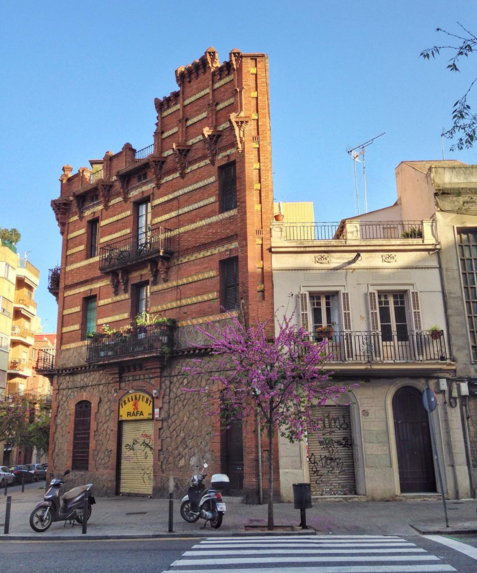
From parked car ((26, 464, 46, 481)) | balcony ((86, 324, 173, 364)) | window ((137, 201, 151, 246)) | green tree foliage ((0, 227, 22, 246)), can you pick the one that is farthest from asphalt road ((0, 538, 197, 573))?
green tree foliage ((0, 227, 22, 246))

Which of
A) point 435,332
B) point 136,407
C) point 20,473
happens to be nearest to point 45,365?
point 136,407

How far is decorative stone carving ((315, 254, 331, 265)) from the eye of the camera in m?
19.2

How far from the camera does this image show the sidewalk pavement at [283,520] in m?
12.0

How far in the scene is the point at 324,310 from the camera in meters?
19.1

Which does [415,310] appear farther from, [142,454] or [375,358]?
[142,454]

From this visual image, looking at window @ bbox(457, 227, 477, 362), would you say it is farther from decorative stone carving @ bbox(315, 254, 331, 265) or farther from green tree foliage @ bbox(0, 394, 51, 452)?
green tree foliage @ bbox(0, 394, 51, 452)

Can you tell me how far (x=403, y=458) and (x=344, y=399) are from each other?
2.62 metres

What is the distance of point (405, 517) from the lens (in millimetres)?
13836

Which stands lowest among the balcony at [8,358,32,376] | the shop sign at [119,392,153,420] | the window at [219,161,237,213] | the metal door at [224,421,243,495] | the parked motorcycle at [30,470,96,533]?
the parked motorcycle at [30,470,96,533]

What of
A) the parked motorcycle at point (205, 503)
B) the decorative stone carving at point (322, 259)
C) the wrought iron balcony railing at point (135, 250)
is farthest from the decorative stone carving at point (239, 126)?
the parked motorcycle at point (205, 503)

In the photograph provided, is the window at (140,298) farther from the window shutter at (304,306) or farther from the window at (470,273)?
the window at (470,273)

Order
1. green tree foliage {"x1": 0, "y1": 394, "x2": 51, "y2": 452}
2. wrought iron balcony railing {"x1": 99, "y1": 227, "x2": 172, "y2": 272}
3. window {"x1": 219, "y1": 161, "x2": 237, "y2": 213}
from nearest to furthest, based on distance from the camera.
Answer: window {"x1": 219, "y1": 161, "x2": 237, "y2": 213} < wrought iron balcony railing {"x1": 99, "y1": 227, "x2": 172, "y2": 272} < green tree foliage {"x1": 0, "y1": 394, "x2": 51, "y2": 452}

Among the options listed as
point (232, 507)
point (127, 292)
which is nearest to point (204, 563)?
point (232, 507)

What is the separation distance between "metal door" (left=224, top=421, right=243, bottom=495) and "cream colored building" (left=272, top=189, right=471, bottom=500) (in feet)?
5.14
